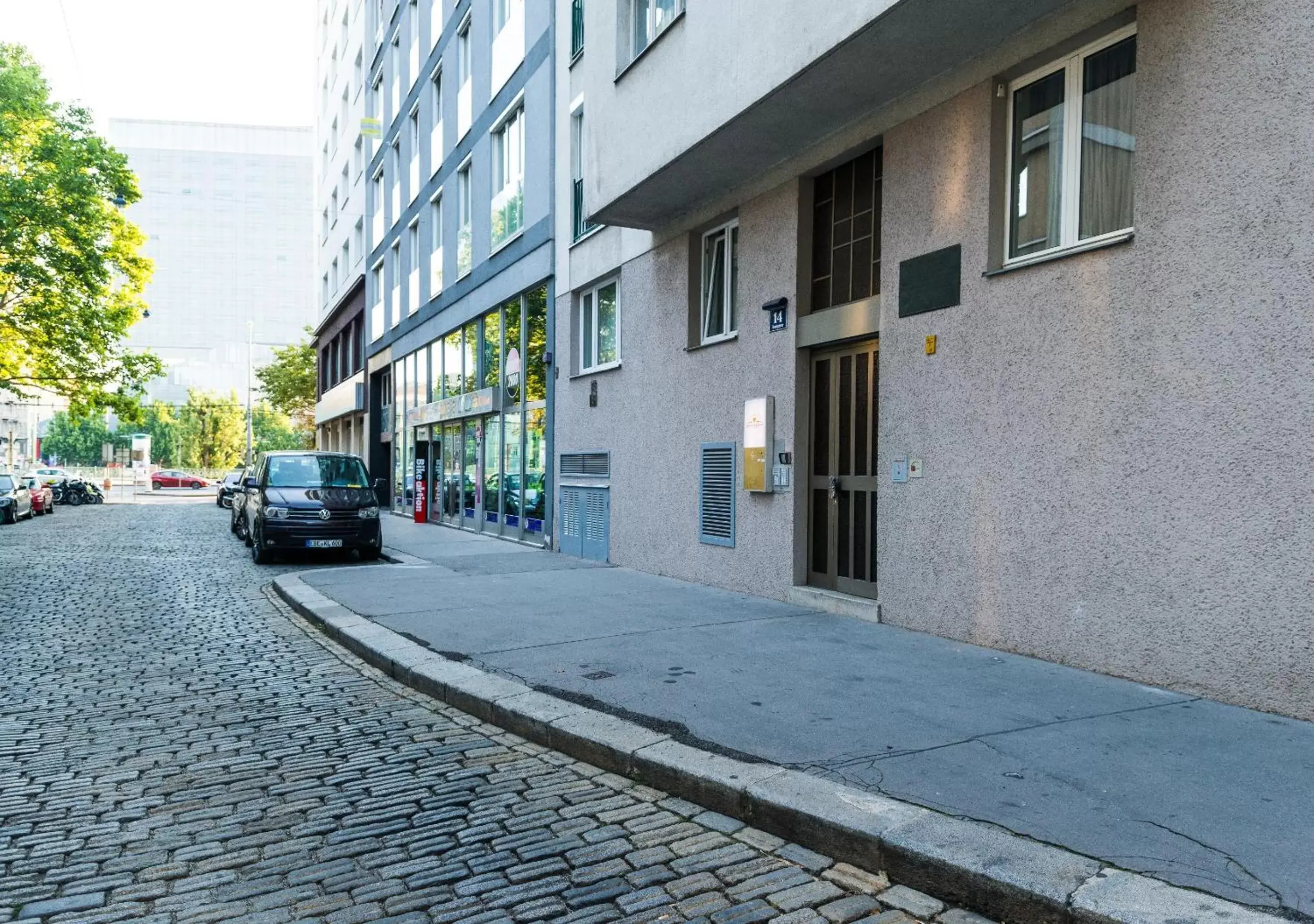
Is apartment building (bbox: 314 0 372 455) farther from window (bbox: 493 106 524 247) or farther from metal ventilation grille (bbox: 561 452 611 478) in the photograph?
metal ventilation grille (bbox: 561 452 611 478)

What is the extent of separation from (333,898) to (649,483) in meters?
9.23

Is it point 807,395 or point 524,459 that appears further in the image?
point 524,459

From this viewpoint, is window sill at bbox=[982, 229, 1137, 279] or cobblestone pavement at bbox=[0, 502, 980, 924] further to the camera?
window sill at bbox=[982, 229, 1137, 279]

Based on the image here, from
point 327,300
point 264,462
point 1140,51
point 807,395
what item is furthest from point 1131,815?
point 327,300

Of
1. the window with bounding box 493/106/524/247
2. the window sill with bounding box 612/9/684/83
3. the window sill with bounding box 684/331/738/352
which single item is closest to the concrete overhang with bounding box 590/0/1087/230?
the window sill with bounding box 612/9/684/83

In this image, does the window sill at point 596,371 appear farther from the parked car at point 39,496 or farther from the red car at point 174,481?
the red car at point 174,481

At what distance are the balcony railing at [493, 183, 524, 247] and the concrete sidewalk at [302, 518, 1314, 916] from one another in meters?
9.56

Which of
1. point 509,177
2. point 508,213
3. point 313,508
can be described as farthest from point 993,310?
point 509,177

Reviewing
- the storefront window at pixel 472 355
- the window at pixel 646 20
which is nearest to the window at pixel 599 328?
the window at pixel 646 20

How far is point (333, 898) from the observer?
3332 millimetres

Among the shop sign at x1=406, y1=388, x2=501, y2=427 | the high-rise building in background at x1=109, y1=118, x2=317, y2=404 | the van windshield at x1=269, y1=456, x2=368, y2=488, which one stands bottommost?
the van windshield at x1=269, y1=456, x2=368, y2=488

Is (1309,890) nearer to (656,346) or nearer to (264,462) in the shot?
(656,346)

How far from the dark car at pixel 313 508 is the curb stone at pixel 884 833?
9.70 metres

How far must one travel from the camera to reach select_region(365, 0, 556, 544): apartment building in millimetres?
16172
